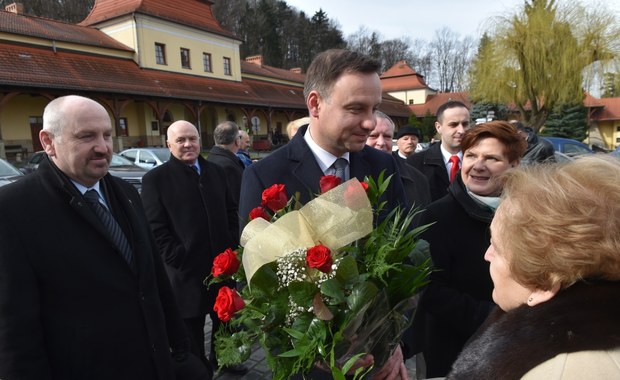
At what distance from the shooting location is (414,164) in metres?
4.54

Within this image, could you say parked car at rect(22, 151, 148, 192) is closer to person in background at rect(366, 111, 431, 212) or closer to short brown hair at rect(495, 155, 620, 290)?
person in background at rect(366, 111, 431, 212)

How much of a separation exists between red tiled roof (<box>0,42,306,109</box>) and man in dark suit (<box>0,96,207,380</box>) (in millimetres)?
21387

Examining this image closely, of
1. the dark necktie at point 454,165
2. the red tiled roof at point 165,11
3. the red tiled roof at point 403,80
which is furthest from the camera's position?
the red tiled roof at point 403,80

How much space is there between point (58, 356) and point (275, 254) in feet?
4.68

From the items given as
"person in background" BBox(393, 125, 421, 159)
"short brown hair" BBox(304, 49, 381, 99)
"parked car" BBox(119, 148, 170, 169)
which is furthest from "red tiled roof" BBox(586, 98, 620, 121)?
"short brown hair" BBox(304, 49, 381, 99)

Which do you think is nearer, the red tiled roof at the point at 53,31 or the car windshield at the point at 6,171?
the car windshield at the point at 6,171

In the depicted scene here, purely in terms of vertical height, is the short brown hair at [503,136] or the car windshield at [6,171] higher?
the short brown hair at [503,136]

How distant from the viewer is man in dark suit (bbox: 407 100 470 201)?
4.32m

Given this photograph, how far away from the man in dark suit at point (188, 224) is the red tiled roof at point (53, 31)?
24.1 m

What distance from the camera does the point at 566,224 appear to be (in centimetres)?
112

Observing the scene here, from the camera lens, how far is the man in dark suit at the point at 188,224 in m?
3.54

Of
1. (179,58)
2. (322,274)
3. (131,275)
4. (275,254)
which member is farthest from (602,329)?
(179,58)

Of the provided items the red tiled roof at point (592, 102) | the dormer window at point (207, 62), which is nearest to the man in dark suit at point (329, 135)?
the dormer window at point (207, 62)

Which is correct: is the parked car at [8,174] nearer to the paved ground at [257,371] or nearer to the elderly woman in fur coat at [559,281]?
the paved ground at [257,371]
